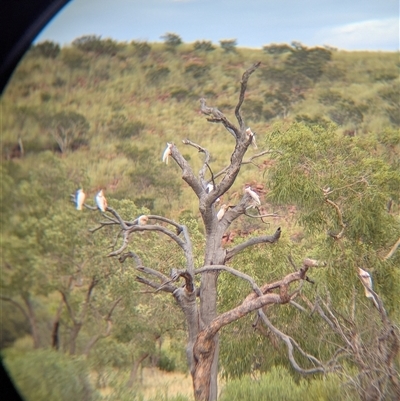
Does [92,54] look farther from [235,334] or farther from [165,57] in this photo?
[235,334]

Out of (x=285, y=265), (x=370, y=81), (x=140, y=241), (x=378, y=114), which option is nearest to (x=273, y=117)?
(x=378, y=114)

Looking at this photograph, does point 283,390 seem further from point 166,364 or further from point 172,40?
point 172,40

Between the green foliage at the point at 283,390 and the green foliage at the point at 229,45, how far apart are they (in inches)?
1718

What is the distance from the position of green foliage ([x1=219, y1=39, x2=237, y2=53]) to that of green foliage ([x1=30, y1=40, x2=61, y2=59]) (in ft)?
42.0

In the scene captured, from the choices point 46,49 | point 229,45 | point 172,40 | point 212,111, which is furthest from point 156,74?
point 212,111

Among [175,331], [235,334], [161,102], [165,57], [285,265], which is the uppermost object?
[165,57]

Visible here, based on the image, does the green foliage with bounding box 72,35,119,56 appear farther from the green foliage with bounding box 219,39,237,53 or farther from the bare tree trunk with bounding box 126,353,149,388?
the bare tree trunk with bounding box 126,353,149,388

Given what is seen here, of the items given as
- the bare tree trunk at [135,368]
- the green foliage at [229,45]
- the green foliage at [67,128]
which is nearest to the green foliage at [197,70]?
the green foliage at [229,45]

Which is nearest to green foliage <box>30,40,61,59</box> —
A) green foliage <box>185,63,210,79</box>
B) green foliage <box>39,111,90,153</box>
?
green foliage <box>39,111,90,153</box>

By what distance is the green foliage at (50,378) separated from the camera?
756 cm

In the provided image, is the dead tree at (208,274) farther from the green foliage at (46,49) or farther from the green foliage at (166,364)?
the green foliage at (46,49)

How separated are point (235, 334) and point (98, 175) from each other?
21.4m

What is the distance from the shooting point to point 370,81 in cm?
4666

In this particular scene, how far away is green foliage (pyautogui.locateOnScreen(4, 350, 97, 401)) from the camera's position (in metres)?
7.56
